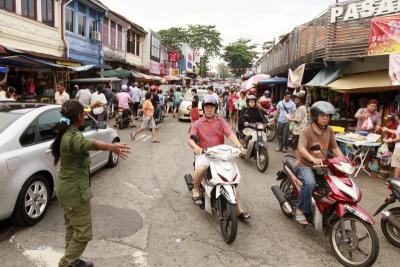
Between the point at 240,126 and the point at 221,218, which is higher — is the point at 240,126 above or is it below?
above

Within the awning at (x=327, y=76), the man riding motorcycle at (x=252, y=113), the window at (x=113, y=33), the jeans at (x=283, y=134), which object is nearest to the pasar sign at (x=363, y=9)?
the awning at (x=327, y=76)

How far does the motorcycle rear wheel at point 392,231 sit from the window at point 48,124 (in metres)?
4.70

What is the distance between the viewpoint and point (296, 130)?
32.1ft

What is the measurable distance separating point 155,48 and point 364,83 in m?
30.9

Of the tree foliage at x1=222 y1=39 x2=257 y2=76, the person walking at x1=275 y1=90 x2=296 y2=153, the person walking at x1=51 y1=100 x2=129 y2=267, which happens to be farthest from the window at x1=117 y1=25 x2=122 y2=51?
the tree foliage at x1=222 y1=39 x2=257 y2=76

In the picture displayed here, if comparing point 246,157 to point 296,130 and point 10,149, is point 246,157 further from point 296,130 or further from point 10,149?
point 10,149

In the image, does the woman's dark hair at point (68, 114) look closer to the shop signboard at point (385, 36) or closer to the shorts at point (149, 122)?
the shorts at point (149, 122)

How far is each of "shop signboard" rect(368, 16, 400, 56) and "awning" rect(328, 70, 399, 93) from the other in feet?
2.64

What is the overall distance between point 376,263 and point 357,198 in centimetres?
→ 79

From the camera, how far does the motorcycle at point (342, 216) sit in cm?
375

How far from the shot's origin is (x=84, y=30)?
71.9ft

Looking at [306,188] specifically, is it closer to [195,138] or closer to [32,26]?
[195,138]

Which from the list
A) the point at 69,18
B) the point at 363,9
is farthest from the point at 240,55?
the point at 363,9

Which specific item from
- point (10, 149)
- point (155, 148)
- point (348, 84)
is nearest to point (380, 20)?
point (348, 84)
